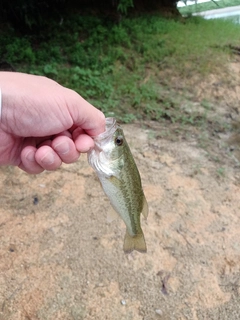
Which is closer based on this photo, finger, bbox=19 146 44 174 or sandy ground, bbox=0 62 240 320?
finger, bbox=19 146 44 174

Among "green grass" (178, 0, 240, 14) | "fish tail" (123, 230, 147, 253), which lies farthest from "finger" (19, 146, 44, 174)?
"green grass" (178, 0, 240, 14)

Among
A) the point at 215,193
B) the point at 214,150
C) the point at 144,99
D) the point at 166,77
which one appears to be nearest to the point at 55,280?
the point at 215,193

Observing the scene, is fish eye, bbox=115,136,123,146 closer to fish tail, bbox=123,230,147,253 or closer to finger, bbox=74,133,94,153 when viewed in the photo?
finger, bbox=74,133,94,153

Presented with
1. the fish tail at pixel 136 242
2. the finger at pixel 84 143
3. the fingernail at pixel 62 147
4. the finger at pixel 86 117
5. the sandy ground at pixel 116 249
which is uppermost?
the finger at pixel 86 117

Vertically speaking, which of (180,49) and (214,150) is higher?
(180,49)

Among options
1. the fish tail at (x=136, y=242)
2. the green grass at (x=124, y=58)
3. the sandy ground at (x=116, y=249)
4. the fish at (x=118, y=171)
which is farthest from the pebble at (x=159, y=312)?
the green grass at (x=124, y=58)

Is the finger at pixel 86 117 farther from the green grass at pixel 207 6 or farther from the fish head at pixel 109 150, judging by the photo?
the green grass at pixel 207 6

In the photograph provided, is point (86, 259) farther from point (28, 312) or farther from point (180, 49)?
point (180, 49)
